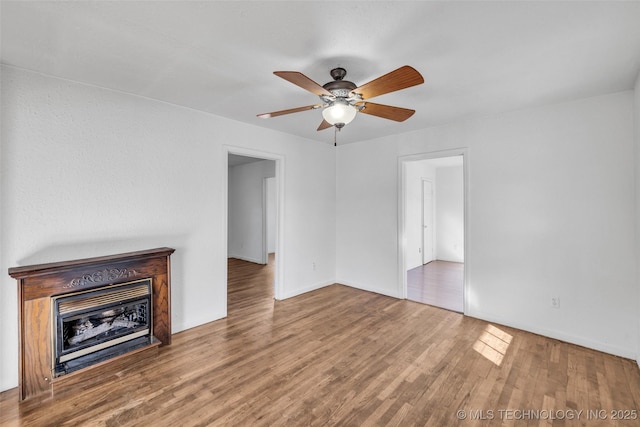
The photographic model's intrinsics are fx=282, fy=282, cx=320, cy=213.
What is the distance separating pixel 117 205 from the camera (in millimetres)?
2705

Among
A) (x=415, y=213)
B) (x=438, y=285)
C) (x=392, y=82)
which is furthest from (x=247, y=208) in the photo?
(x=392, y=82)

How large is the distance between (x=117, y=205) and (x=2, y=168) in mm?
780

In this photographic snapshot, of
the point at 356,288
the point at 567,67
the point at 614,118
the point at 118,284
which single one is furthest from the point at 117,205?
the point at 614,118

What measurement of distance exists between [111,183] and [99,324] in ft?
4.18

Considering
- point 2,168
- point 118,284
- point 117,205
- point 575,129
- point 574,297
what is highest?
point 575,129

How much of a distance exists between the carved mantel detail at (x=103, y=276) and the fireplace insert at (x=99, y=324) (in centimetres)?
7

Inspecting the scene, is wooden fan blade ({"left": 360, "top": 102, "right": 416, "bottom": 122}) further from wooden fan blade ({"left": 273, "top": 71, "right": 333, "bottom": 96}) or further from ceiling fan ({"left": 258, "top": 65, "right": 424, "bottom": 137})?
wooden fan blade ({"left": 273, "top": 71, "right": 333, "bottom": 96})

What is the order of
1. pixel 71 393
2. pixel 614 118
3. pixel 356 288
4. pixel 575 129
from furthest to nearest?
pixel 356 288 < pixel 575 129 < pixel 614 118 < pixel 71 393

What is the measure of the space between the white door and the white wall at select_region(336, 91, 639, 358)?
287 centimetres

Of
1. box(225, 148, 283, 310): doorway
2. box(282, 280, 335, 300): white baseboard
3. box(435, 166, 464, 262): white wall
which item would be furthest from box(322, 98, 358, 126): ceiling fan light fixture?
box(435, 166, 464, 262): white wall

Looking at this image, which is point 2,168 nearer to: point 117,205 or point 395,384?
point 117,205

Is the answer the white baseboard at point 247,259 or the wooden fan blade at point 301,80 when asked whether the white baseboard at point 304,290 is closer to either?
the white baseboard at point 247,259

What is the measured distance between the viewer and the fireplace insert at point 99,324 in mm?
2229

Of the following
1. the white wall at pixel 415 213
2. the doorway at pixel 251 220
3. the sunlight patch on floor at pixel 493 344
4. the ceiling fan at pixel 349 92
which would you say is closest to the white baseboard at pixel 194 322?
the doorway at pixel 251 220
